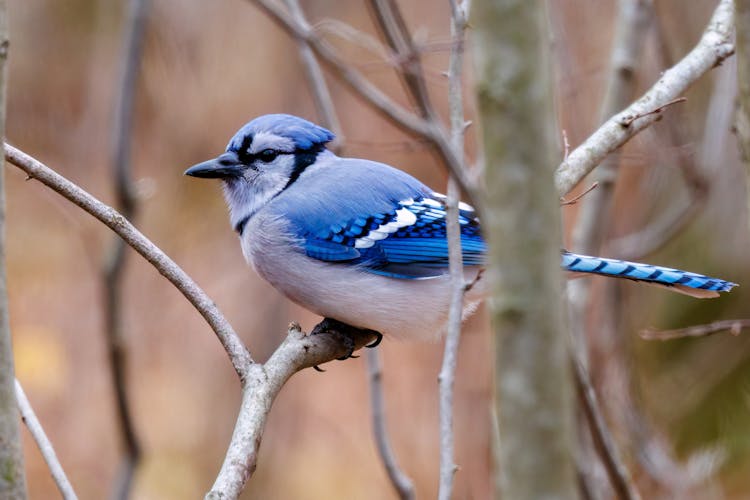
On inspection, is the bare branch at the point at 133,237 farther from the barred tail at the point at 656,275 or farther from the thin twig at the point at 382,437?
the barred tail at the point at 656,275

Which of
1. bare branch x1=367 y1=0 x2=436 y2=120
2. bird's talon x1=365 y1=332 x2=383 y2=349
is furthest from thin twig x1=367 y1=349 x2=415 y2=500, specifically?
bare branch x1=367 y1=0 x2=436 y2=120

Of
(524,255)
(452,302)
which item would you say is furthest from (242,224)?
(524,255)

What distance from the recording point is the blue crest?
3160 millimetres

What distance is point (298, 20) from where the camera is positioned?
284 centimetres

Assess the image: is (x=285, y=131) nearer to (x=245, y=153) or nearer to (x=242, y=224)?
(x=245, y=153)

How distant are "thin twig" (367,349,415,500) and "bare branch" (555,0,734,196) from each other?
89 centimetres

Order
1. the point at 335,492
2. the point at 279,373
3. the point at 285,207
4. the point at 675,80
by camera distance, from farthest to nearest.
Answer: the point at 335,492, the point at 285,207, the point at 675,80, the point at 279,373

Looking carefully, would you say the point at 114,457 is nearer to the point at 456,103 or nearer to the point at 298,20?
the point at 298,20

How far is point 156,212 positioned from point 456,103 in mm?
4246

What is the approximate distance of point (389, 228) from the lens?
309 centimetres

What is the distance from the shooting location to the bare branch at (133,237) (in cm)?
191

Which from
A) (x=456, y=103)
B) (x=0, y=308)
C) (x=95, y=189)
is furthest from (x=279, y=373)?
(x=95, y=189)

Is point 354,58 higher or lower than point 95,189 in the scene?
higher

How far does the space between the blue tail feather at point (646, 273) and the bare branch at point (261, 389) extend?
28.1 inches
